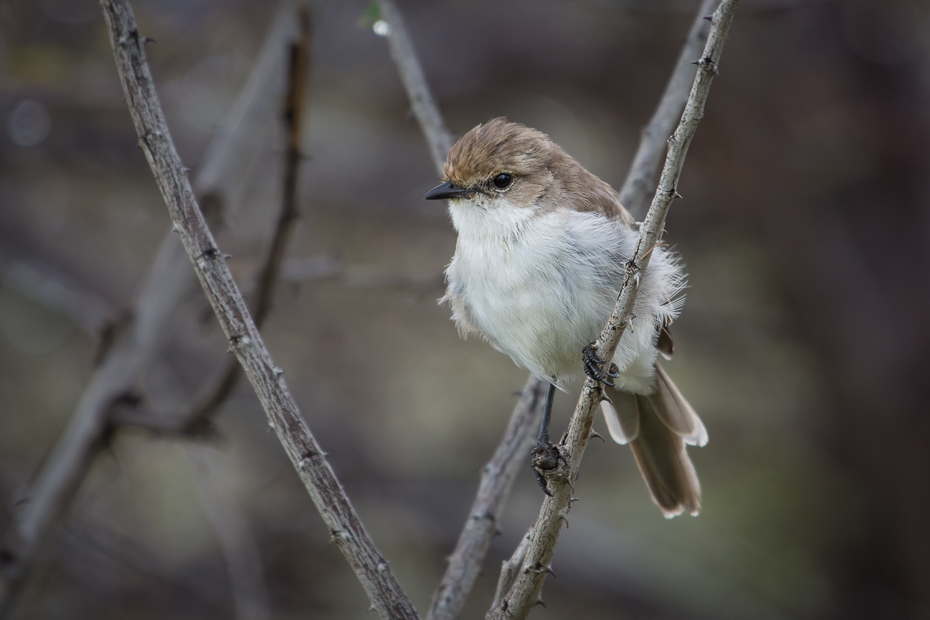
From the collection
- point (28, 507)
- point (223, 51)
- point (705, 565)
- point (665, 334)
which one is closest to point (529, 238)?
point (665, 334)

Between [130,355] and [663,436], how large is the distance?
102 inches

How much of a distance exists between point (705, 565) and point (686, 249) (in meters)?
2.68

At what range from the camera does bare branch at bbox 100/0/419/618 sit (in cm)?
199

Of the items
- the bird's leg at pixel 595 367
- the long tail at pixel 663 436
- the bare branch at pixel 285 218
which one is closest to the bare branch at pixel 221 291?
the bird's leg at pixel 595 367

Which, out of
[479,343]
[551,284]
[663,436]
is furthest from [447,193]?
[479,343]

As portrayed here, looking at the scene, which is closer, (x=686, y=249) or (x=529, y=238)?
(x=529, y=238)

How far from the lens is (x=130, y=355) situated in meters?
3.69

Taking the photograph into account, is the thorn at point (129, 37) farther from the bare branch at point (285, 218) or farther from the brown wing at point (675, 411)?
the brown wing at point (675, 411)

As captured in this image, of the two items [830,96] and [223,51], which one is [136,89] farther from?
[830,96]

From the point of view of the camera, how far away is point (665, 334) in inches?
130

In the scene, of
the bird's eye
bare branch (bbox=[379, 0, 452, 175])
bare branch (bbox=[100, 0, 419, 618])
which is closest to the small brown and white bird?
the bird's eye

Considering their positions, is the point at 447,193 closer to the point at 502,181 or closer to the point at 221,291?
the point at 502,181

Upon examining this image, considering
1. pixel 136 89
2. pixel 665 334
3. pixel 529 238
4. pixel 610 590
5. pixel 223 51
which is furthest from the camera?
pixel 610 590

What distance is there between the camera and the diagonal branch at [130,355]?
3.43 meters
